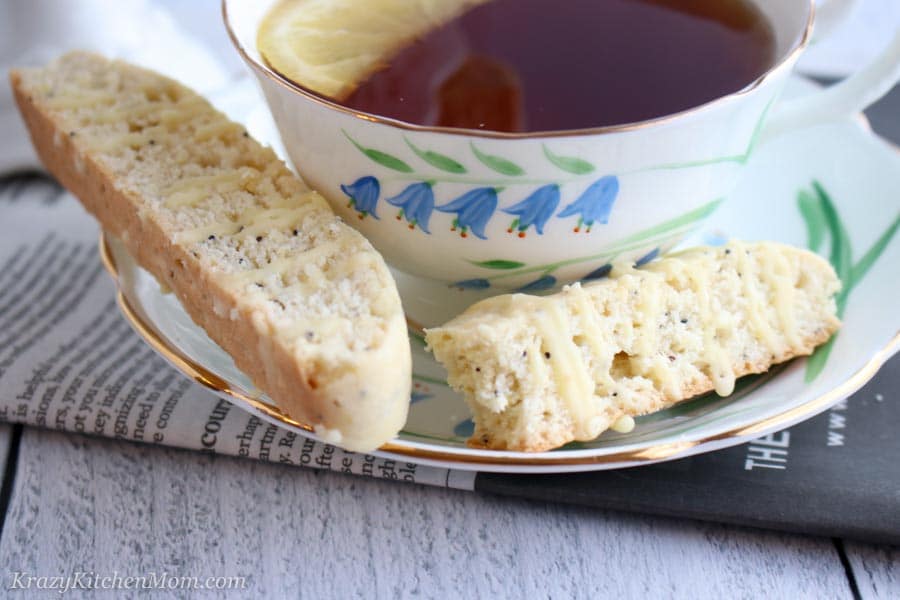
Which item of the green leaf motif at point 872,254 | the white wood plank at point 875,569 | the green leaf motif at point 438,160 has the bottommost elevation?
the white wood plank at point 875,569

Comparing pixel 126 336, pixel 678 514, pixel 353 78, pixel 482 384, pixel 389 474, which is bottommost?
pixel 126 336

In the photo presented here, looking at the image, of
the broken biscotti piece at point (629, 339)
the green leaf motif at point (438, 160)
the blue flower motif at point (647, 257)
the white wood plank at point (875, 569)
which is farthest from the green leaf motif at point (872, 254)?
the green leaf motif at point (438, 160)

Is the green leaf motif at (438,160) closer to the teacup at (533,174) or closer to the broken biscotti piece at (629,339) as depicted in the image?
the teacup at (533,174)

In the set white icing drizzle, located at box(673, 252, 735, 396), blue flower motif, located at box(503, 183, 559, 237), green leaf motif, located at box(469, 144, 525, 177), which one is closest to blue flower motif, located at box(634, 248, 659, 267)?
white icing drizzle, located at box(673, 252, 735, 396)

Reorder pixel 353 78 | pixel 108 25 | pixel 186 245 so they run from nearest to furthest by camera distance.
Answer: pixel 186 245 → pixel 353 78 → pixel 108 25

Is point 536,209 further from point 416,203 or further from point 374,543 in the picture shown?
point 374,543

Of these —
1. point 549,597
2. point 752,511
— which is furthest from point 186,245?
point 752,511

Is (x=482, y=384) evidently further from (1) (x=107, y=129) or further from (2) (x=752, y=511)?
(1) (x=107, y=129)
